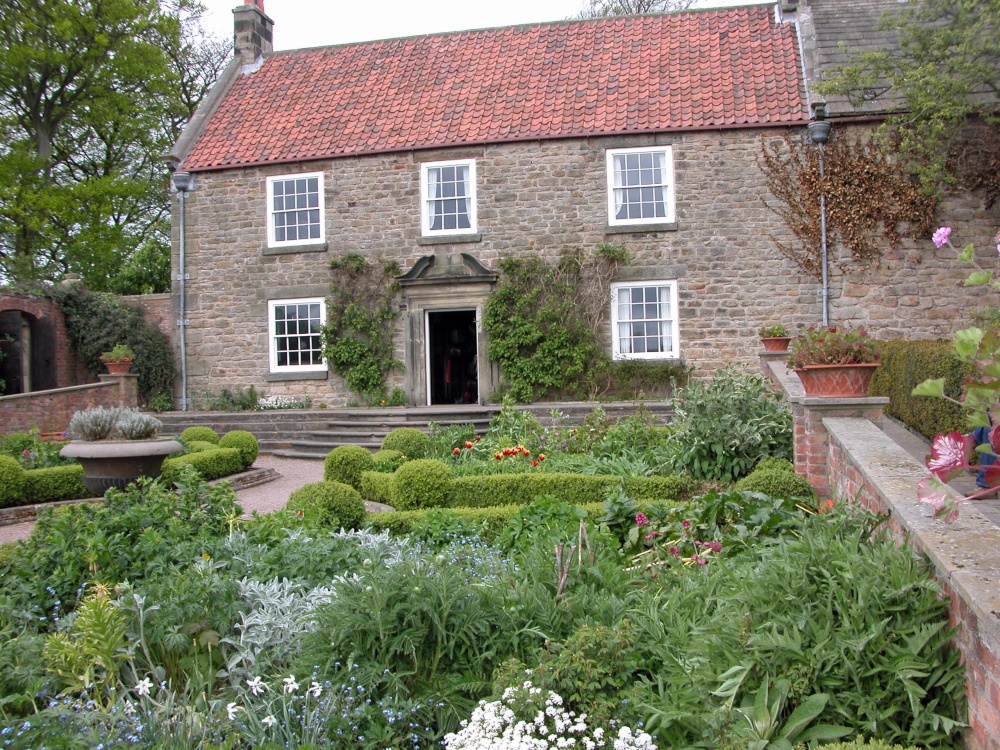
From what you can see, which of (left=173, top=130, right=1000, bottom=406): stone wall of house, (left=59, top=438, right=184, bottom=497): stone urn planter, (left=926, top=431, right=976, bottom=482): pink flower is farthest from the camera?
(left=173, top=130, right=1000, bottom=406): stone wall of house

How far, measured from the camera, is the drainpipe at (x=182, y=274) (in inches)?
679

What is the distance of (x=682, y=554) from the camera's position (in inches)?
198

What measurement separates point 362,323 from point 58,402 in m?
5.78

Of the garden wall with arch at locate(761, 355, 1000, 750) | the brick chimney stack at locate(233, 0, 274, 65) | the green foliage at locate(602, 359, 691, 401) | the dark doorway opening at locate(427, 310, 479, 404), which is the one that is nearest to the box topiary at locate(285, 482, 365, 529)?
the garden wall with arch at locate(761, 355, 1000, 750)

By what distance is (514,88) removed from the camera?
1708cm

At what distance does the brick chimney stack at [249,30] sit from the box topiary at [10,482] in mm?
13167

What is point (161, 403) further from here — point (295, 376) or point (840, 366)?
point (840, 366)

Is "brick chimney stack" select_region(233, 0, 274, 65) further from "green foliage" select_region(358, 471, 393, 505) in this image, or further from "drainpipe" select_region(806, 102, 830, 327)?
"green foliage" select_region(358, 471, 393, 505)

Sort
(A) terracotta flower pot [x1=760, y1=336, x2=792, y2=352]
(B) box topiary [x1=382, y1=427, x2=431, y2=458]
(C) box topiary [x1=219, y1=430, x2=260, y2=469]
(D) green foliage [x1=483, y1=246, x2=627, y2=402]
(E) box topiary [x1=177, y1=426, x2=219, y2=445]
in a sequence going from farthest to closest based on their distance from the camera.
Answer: (D) green foliage [x1=483, y1=246, x2=627, y2=402], (E) box topiary [x1=177, y1=426, x2=219, y2=445], (A) terracotta flower pot [x1=760, y1=336, x2=792, y2=352], (C) box topiary [x1=219, y1=430, x2=260, y2=469], (B) box topiary [x1=382, y1=427, x2=431, y2=458]

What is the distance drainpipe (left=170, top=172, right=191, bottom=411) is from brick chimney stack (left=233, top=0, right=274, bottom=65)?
13.0ft

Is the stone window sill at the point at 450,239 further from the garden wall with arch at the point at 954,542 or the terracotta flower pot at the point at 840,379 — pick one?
the garden wall with arch at the point at 954,542

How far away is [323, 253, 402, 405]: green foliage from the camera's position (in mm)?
16375

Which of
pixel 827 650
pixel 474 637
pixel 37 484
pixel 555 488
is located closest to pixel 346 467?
pixel 555 488

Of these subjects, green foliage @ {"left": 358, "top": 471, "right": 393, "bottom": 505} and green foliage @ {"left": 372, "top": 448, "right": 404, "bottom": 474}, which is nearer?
green foliage @ {"left": 358, "top": 471, "right": 393, "bottom": 505}
